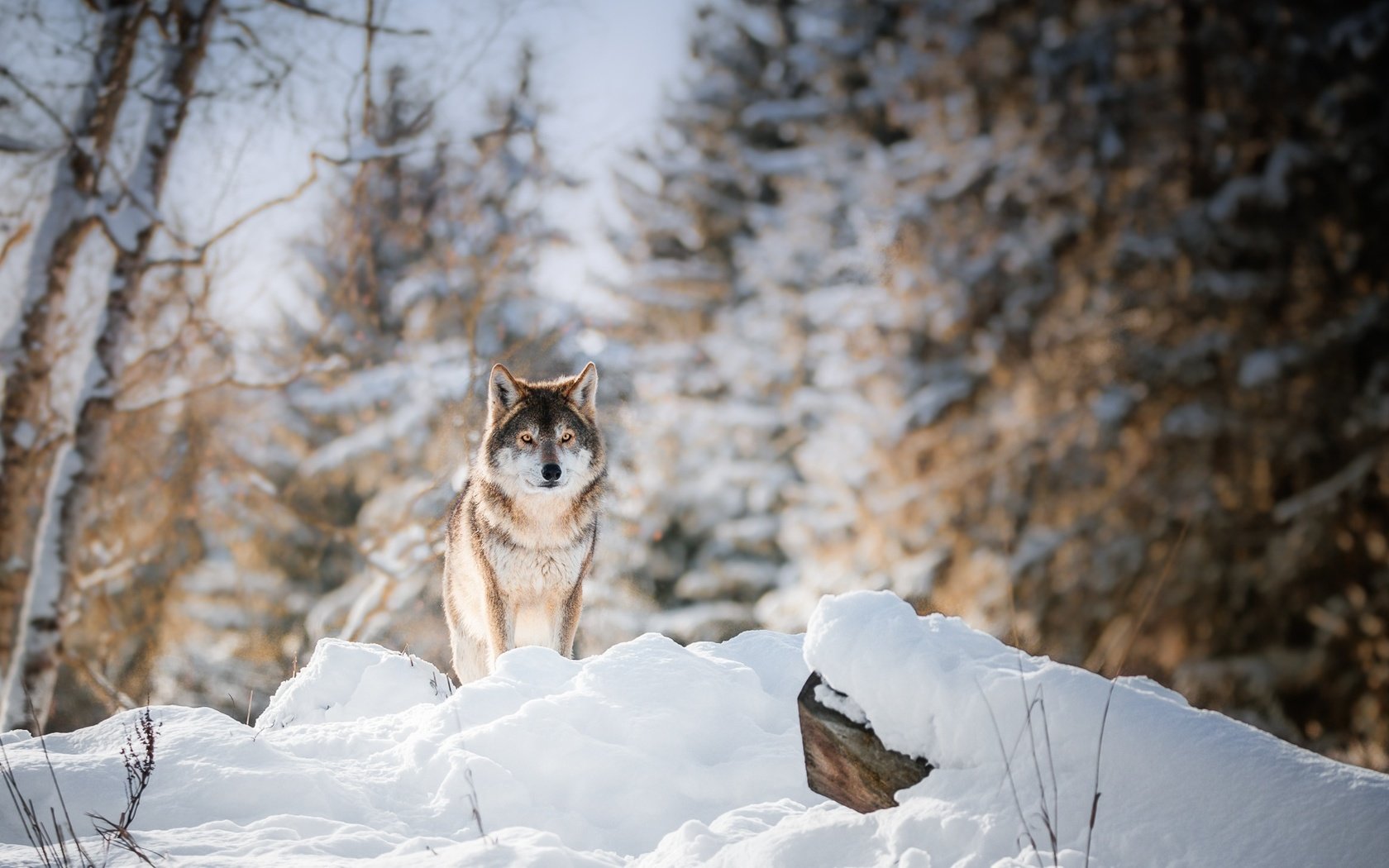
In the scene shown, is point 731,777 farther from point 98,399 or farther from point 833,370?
point 833,370

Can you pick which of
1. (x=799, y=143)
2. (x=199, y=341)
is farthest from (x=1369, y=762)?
(x=799, y=143)

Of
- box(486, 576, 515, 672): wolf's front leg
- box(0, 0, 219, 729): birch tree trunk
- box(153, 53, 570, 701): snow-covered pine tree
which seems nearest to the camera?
box(486, 576, 515, 672): wolf's front leg

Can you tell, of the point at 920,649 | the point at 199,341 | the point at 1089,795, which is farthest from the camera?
the point at 199,341

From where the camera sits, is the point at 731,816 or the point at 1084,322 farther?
the point at 1084,322

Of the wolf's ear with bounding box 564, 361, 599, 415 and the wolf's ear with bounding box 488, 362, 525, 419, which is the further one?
the wolf's ear with bounding box 564, 361, 599, 415

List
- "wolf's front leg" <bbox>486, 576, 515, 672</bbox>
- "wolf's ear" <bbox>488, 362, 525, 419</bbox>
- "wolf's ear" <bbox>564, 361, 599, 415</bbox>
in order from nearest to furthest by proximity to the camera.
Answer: "wolf's front leg" <bbox>486, 576, 515, 672</bbox>, "wolf's ear" <bbox>488, 362, 525, 419</bbox>, "wolf's ear" <bbox>564, 361, 599, 415</bbox>

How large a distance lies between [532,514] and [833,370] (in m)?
12.1

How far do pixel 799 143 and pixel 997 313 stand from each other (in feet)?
24.4

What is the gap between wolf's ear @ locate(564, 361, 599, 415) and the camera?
565 cm

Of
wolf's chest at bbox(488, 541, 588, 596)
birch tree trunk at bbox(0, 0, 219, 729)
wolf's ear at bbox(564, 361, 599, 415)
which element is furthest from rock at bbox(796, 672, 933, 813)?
birch tree trunk at bbox(0, 0, 219, 729)

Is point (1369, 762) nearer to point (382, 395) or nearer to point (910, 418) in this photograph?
point (910, 418)

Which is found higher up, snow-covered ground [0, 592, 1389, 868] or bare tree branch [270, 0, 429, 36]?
bare tree branch [270, 0, 429, 36]

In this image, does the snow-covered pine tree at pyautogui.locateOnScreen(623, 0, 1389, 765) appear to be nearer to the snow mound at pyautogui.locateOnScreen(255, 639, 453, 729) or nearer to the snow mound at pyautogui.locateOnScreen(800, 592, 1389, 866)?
the snow mound at pyautogui.locateOnScreen(255, 639, 453, 729)

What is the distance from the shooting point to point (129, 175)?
28.4ft
